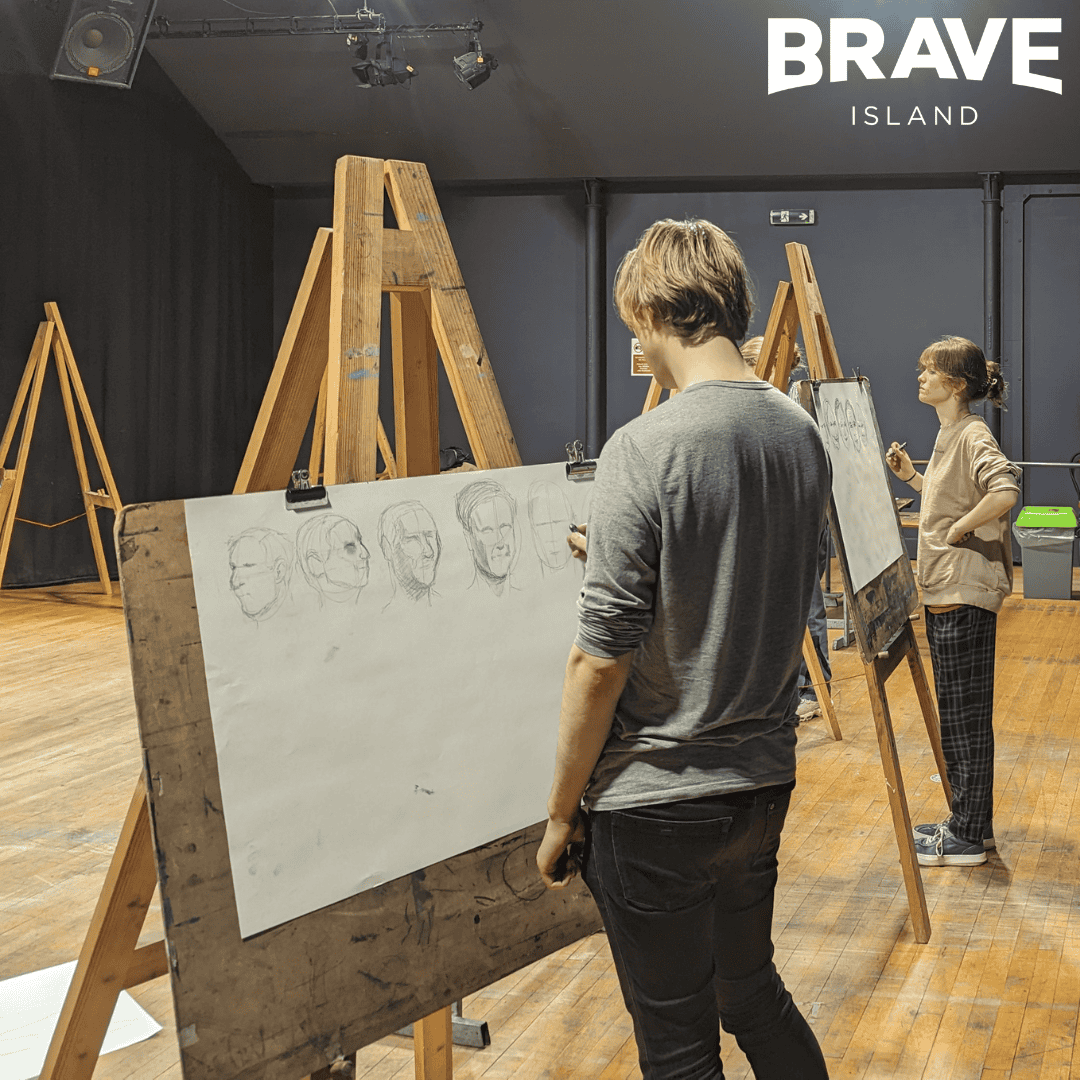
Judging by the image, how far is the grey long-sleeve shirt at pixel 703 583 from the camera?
4.00 feet

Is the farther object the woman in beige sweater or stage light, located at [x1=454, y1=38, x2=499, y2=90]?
stage light, located at [x1=454, y1=38, x2=499, y2=90]

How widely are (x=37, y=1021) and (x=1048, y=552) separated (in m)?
6.46

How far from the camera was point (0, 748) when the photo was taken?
4148mm

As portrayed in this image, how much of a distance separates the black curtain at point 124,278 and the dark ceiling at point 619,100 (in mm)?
629

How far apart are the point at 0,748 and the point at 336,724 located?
3.13 m

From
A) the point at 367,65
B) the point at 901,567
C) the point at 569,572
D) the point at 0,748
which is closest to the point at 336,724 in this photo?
the point at 569,572

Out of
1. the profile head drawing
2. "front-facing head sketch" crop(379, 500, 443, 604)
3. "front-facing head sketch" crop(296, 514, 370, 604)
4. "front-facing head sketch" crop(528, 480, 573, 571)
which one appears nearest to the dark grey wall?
"front-facing head sketch" crop(528, 480, 573, 571)

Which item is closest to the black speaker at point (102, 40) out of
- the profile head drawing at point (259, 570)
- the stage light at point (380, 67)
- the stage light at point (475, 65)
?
the stage light at point (380, 67)

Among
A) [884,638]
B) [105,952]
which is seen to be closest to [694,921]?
[105,952]

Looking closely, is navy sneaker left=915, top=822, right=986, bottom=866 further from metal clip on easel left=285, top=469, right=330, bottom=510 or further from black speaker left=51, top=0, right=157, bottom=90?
black speaker left=51, top=0, right=157, bottom=90

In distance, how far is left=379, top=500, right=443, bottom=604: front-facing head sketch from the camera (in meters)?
1.64

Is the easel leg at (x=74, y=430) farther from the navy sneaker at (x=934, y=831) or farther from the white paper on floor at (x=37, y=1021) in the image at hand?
the navy sneaker at (x=934, y=831)

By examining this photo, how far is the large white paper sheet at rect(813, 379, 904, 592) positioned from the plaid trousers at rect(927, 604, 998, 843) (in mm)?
218

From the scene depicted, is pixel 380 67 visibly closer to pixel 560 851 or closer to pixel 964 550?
pixel 964 550
